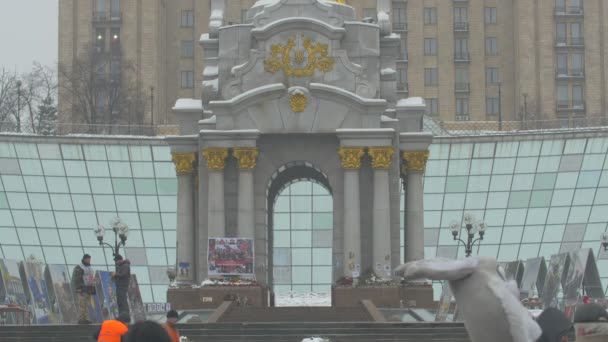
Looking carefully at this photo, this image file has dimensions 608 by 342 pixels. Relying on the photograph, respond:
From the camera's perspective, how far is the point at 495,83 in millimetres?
144375

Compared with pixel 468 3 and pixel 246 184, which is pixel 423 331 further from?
pixel 468 3

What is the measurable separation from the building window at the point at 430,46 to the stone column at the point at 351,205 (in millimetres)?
92880

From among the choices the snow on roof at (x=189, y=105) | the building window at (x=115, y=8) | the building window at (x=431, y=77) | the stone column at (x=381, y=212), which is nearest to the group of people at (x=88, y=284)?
the stone column at (x=381, y=212)

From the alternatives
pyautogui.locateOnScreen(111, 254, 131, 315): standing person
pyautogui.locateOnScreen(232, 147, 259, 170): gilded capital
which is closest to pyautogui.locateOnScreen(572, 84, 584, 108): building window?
pyautogui.locateOnScreen(232, 147, 259, 170): gilded capital

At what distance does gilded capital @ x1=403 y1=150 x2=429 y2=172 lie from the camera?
175ft

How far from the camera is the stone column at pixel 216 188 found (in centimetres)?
5225

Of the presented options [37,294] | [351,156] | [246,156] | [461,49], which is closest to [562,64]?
[461,49]

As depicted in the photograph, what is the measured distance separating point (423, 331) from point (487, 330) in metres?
26.5

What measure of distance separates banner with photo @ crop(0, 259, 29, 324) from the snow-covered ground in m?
21.8

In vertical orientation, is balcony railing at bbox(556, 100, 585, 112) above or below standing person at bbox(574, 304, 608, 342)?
above

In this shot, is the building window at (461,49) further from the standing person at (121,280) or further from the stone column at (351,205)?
the standing person at (121,280)

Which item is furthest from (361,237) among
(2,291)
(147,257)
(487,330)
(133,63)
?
(133,63)

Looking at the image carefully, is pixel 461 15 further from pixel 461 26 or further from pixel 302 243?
pixel 302 243

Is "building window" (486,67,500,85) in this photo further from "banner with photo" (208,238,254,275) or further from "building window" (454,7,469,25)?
"banner with photo" (208,238,254,275)
